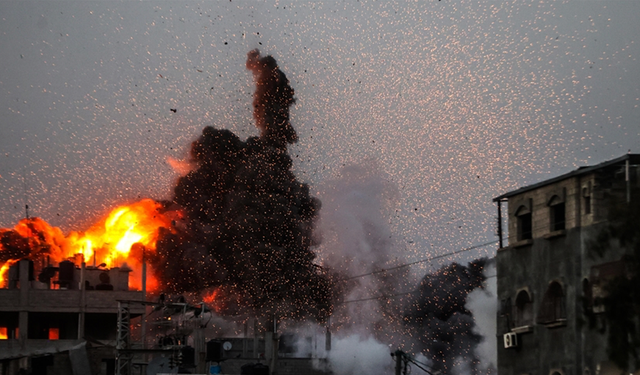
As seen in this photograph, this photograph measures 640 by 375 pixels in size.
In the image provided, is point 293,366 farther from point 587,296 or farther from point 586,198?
point 586,198

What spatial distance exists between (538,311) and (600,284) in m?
4.32

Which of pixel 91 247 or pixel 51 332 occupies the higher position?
pixel 91 247

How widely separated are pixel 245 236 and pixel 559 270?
195 feet

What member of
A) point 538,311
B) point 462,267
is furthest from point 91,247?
point 538,311

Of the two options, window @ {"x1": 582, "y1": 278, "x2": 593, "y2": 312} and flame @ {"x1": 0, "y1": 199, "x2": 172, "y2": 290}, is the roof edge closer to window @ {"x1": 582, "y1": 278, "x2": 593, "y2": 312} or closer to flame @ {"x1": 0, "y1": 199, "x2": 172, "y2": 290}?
window @ {"x1": 582, "y1": 278, "x2": 593, "y2": 312}

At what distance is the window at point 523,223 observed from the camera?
43.1m

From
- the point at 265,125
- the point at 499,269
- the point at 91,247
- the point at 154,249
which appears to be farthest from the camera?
the point at 265,125

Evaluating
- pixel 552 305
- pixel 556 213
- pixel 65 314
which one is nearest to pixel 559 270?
pixel 552 305

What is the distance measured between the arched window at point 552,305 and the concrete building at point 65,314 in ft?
112

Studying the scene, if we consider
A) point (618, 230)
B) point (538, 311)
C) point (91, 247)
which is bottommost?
point (538, 311)

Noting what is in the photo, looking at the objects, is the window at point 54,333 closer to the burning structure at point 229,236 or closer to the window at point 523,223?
the burning structure at point 229,236

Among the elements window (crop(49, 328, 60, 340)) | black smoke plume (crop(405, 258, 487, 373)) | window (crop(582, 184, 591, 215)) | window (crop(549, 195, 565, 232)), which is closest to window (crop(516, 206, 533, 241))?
window (crop(549, 195, 565, 232))

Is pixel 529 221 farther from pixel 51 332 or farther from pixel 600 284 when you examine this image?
pixel 51 332

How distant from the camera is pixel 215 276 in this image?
97312 mm
